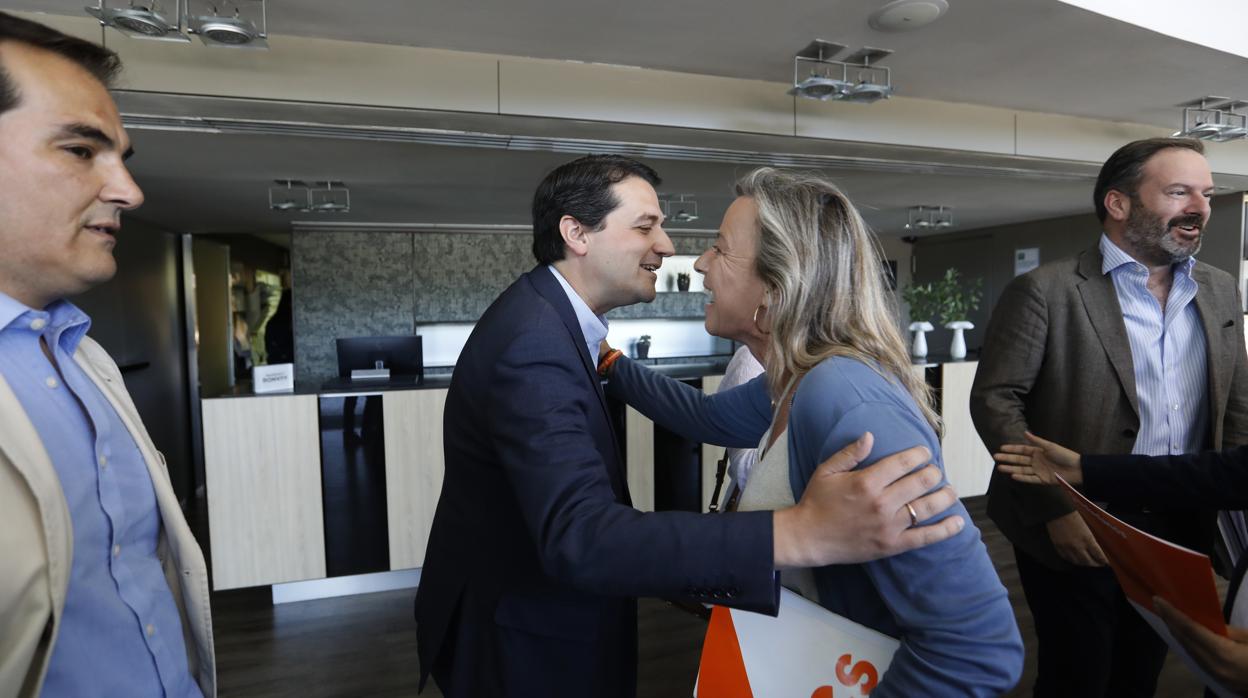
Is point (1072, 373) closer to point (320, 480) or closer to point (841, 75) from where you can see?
point (841, 75)

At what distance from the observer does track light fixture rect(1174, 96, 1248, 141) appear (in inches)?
159

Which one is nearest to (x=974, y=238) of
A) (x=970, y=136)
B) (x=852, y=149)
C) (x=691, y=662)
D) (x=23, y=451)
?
(x=970, y=136)

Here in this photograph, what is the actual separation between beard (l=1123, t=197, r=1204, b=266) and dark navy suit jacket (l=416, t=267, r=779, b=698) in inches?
60.8

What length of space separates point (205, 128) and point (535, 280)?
267 cm

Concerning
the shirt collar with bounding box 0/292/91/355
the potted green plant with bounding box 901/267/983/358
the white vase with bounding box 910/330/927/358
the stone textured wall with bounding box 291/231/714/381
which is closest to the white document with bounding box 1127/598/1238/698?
the shirt collar with bounding box 0/292/91/355

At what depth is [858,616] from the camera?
102 cm

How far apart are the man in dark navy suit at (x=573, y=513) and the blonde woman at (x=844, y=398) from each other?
11cm

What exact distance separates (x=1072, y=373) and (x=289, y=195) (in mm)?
5557

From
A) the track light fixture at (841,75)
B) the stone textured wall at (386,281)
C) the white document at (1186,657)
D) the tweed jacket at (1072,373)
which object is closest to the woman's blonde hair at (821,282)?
the white document at (1186,657)

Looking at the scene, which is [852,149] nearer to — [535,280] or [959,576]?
[535,280]

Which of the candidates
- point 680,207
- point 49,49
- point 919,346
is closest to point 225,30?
point 49,49

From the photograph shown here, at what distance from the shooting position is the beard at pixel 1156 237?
1.77 meters

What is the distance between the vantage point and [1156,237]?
5.84 ft

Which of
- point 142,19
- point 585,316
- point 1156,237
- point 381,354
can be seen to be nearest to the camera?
point 585,316
